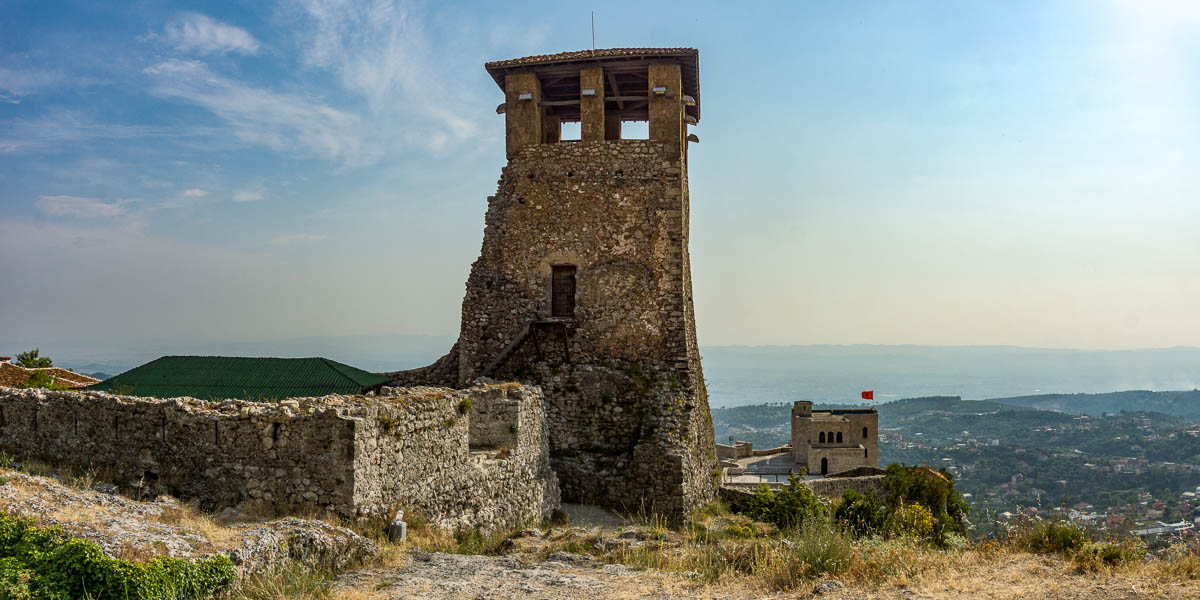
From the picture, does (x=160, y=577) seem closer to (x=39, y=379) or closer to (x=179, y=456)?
(x=179, y=456)

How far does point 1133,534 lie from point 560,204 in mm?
12874

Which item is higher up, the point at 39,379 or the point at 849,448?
the point at 39,379

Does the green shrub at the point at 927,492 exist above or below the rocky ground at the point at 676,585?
below

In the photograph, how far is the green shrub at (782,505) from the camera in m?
16.2

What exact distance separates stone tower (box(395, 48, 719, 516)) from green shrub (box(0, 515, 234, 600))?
10.6 meters

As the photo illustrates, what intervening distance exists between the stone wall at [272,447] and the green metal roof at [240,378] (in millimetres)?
7665

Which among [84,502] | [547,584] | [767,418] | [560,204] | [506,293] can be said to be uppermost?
[560,204]

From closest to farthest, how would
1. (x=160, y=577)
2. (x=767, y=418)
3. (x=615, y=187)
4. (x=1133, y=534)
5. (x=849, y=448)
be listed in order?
(x=160, y=577)
(x=1133, y=534)
(x=615, y=187)
(x=849, y=448)
(x=767, y=418)

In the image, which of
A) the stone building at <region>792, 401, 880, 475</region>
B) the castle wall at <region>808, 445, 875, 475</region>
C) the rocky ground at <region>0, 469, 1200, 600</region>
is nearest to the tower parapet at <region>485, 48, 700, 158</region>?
the rocky ground at <region>0, 469, 1200, 600</region>

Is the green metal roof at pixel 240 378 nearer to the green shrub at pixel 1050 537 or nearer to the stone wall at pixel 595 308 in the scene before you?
the stone wall at pixel 595 308

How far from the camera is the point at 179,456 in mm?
9797

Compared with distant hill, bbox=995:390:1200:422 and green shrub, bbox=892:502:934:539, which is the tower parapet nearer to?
green shrub, bbox=892:502:934:539

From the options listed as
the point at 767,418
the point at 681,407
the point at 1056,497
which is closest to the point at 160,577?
the point at 681,407

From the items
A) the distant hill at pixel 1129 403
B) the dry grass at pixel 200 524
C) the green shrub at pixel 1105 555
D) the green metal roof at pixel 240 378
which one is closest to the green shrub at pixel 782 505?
the green shrub at pixel 1105 555
